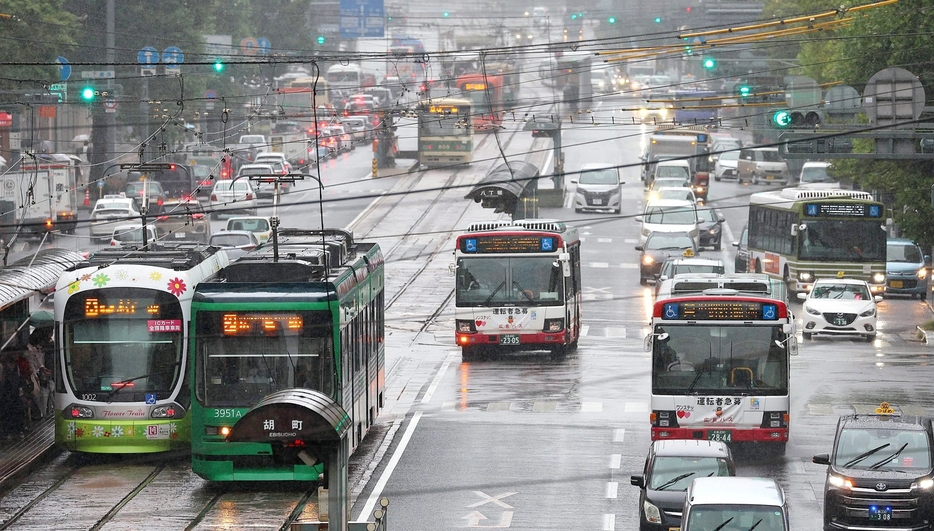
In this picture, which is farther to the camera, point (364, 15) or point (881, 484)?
point (364, 15)

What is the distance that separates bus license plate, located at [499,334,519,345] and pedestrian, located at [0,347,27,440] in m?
10.3

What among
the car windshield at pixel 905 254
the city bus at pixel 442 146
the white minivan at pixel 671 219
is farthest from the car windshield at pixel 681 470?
the city bus at pixel 442 146

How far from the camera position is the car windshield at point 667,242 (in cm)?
4531

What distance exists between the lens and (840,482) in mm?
18484

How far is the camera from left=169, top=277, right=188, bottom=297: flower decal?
2214cm

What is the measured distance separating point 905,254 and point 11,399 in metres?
28.9

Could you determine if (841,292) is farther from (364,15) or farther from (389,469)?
(364,15)

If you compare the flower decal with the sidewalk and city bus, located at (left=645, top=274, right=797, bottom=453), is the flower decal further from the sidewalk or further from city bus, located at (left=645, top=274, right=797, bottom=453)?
city bus, located at (left=645, top=274, right=797, bottom=453)

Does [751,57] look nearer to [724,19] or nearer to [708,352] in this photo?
[724,19]

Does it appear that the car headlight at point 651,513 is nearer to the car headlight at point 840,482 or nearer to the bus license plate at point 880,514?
the car headlight at point 840,482

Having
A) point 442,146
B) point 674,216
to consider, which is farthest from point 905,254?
point 442,146

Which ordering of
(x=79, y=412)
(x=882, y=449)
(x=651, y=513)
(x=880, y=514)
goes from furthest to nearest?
(x=79, y=412), (x=882, y=449), (x=880, y=514), (x=651, y=513)

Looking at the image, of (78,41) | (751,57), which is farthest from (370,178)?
(751,57)

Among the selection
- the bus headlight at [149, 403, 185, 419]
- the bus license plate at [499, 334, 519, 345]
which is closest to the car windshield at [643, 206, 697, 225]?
the bus license plate at [499, 334, 519, 345]
